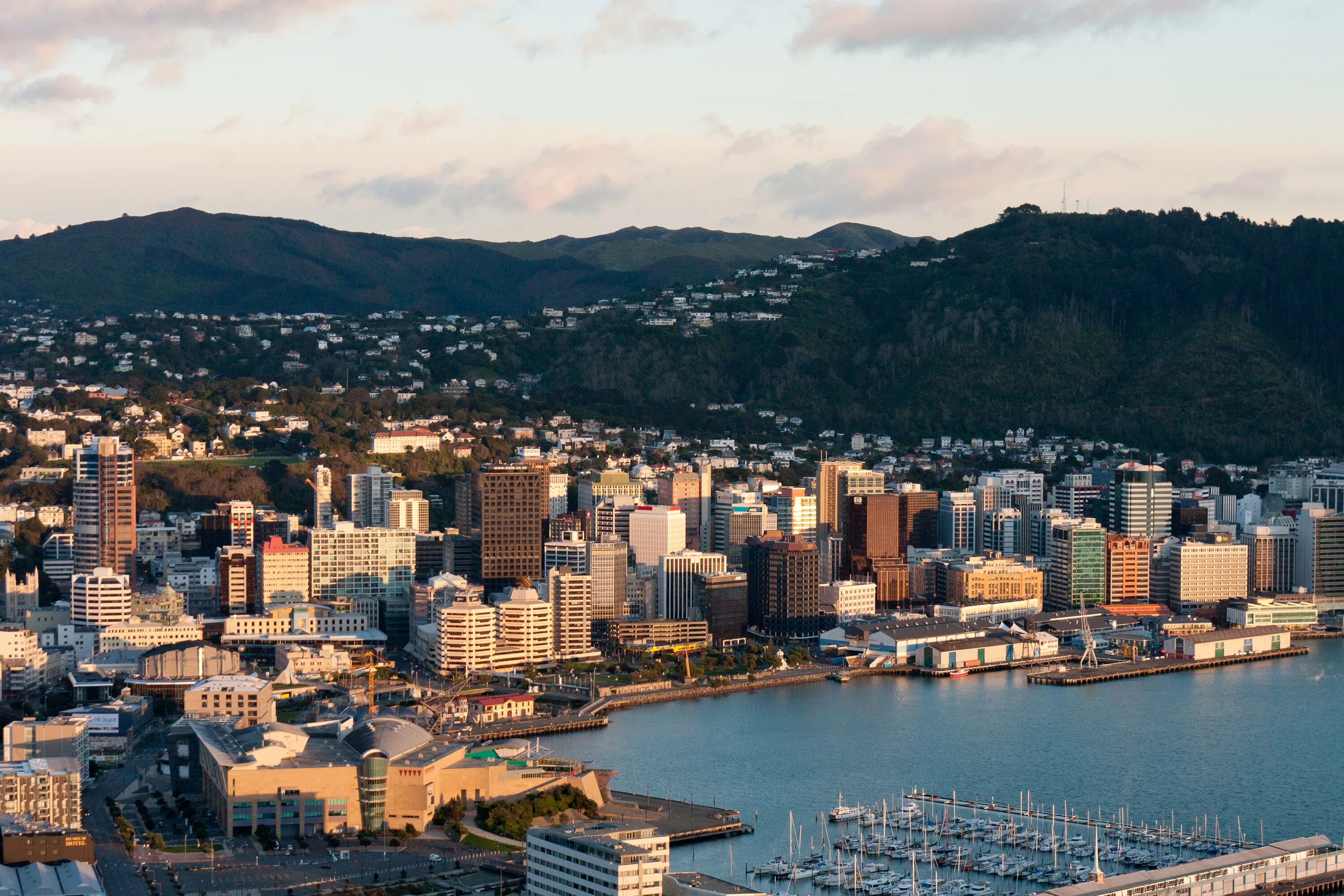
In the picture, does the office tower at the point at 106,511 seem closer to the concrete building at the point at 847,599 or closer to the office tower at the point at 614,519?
the office tower at the point at 614,519

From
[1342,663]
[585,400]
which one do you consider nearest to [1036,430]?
[585,400]

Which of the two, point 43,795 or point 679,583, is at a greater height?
point 679,583

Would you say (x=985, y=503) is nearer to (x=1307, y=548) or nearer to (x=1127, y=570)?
(x=1127, y=570)

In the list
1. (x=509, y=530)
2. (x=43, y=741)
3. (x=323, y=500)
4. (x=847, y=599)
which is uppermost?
(x=323, y=500)

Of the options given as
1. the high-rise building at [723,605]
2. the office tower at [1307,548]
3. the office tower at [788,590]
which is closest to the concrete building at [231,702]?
the high-rise building at [723,605]

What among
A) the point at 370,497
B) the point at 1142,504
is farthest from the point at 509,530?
the point at 1142,504

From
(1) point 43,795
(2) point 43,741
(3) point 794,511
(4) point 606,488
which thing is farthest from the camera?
(4) point 606,488

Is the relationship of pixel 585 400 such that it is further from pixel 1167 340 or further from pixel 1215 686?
pixel 1215 686
